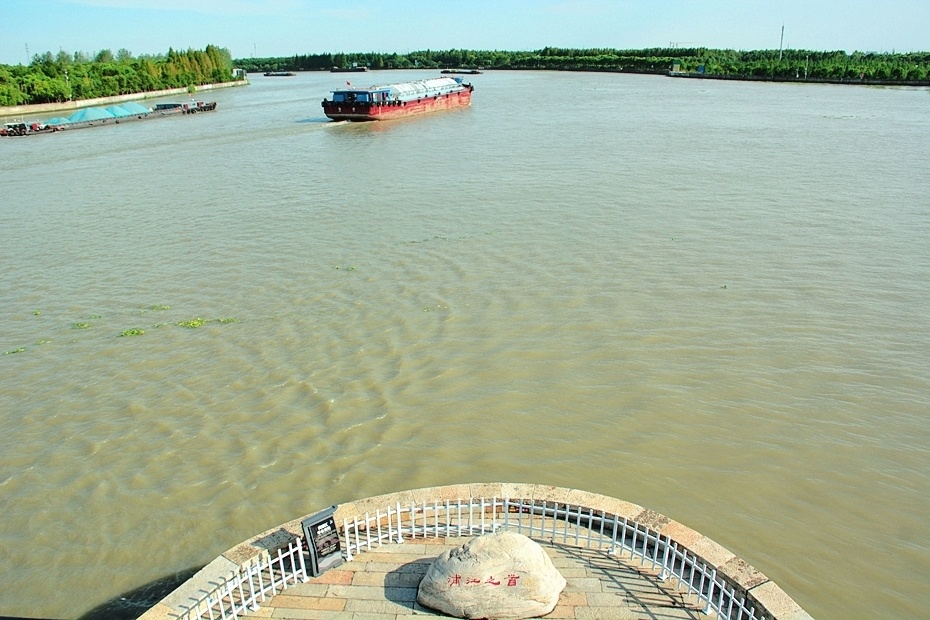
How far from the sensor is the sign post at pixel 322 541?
228 inches

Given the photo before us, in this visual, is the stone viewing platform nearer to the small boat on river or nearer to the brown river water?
the brown river water

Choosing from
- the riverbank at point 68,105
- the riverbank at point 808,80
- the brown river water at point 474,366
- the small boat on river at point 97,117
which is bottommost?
the brown river water at point 474,366

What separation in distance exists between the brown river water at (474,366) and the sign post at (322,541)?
2236mm

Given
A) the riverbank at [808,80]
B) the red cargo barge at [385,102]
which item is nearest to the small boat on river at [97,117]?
the red cargo barge at [385,102]

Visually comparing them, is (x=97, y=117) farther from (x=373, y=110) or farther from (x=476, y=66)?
(x=476, y=66)

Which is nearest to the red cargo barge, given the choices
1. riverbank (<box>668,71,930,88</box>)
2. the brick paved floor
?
the brick paved floor

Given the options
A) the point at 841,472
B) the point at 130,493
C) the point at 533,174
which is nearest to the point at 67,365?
the point at 130,493

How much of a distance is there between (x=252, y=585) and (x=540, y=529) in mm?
2639

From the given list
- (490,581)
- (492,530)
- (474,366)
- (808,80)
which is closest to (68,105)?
(474,366)

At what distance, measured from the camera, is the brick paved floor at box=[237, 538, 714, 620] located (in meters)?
5.54

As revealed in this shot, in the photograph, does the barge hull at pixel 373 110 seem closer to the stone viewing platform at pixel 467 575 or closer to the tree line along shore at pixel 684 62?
the stone viewing platform at pixel 467 575

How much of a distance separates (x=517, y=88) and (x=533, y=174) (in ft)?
224

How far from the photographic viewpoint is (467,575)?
209 inches

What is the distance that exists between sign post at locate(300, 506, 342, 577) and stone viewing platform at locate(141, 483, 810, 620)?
1 centimetres
